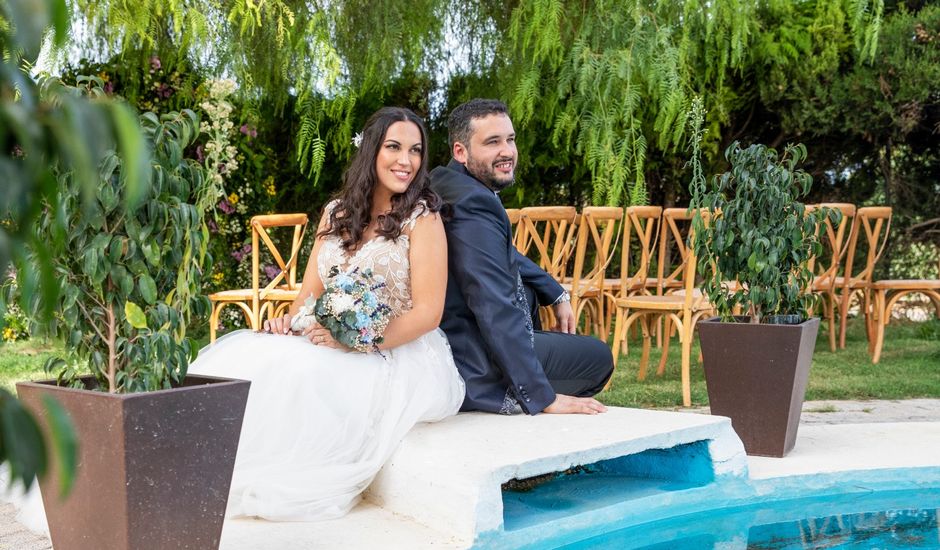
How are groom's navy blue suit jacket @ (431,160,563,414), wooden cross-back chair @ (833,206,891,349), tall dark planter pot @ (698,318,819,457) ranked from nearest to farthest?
groom's navy blue suit jacket @ (431,160,563,414) → tall dark planter pot @ (698,318,819,457) → wooden cross-back chair @ (833,206,891,349)

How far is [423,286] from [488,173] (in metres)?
0.54

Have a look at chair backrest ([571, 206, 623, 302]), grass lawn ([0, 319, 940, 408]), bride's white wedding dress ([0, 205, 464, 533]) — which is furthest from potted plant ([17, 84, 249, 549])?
chair backrest ([571, 206, 623, 302])

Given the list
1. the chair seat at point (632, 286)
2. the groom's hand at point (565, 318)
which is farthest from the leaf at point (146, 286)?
the chair seat at point (632, 286)

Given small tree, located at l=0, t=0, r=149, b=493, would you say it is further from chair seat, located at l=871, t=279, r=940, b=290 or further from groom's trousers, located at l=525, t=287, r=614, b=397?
chair seat, located at l=871, t=279, r=940, b=290

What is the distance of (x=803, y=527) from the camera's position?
117 inches

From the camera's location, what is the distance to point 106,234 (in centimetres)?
198

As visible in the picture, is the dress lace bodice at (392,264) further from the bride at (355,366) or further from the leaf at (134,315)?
the leaf at (134,315)

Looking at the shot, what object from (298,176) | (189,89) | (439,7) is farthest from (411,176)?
(298,176)

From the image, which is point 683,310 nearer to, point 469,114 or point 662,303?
point 662,303

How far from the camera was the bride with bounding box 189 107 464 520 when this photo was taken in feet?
9.21

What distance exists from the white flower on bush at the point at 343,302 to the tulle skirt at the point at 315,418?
171 mm

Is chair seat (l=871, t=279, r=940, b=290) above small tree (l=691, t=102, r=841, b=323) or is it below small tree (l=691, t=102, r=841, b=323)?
below

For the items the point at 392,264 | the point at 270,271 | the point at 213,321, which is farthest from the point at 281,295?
the point at 270,271

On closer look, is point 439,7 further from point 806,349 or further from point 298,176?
point 806,349
